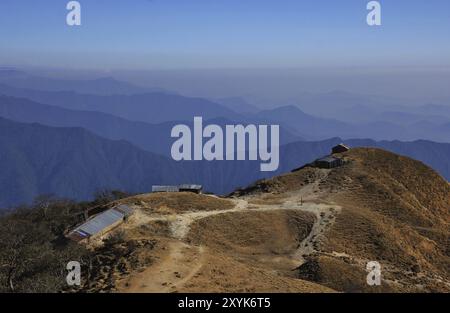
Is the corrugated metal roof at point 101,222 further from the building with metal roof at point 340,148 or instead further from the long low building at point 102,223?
the building with metal roof at point 340,148

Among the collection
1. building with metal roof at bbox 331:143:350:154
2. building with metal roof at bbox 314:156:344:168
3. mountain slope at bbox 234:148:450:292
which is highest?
building with metal roof at bbox 331:143:350:154

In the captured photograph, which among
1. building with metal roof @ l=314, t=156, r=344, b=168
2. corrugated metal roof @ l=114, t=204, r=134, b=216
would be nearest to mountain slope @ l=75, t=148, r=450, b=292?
corrugated metal roof @ l=114, t=204, r=134, b=216

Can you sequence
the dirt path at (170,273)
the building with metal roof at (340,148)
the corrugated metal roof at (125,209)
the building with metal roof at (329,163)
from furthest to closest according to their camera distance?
1. the building with metal roof at (340,148)
2. the building with metal roof at (329,163)
3. the corrugated metal roof at (125,209)
4. the dirt path at (170,273)

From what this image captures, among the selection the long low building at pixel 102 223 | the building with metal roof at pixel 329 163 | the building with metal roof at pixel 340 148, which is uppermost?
the building with metal roof at pixel 340 148

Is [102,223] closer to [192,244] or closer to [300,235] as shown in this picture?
[192,244]

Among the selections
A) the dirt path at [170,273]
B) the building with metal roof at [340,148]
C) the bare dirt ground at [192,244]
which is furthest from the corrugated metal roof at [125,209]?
the building with metal roof at [340,148]

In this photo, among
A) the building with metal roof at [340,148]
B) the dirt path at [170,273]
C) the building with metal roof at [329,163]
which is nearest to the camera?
the dirt path at [170,273]

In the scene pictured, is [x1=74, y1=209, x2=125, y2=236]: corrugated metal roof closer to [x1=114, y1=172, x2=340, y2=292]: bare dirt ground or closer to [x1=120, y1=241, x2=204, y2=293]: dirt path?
[x1=114, y1=172, x2=340, y2=292]: bare dirt ground

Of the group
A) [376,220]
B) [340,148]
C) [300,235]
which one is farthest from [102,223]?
[340,148]

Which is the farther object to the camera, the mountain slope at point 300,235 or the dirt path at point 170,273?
the mountain slope at point 300,235
